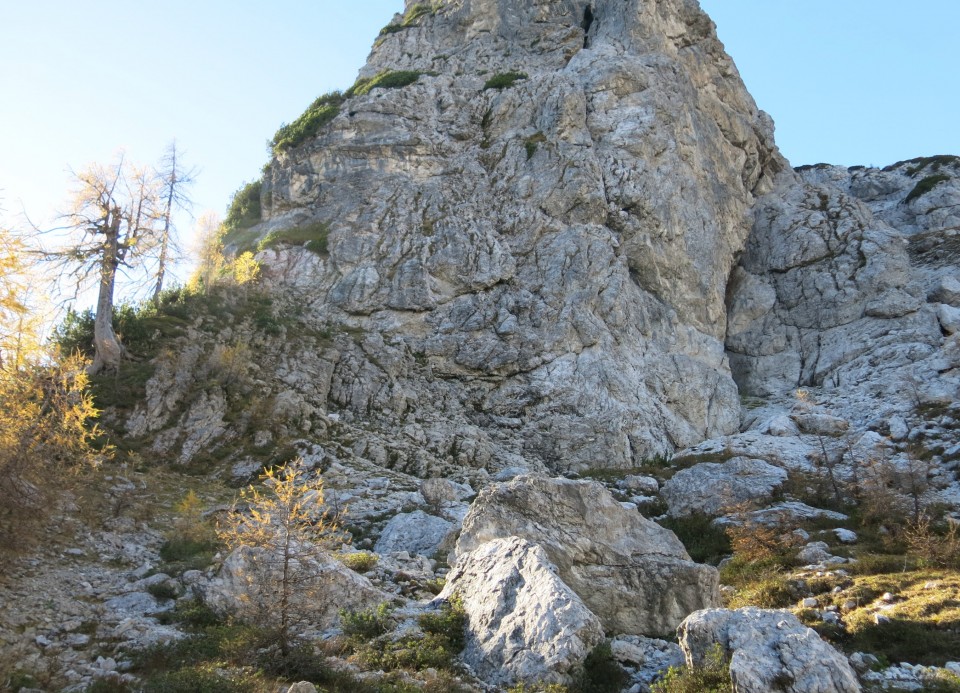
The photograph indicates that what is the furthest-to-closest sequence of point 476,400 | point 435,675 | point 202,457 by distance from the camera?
point 476,400 < point 202,457 < point 435,675

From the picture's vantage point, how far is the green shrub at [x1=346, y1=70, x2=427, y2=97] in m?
44.4

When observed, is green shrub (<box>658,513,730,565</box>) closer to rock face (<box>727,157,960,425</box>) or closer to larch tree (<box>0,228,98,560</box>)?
larch tree (<box>0,228,98,560</box>)

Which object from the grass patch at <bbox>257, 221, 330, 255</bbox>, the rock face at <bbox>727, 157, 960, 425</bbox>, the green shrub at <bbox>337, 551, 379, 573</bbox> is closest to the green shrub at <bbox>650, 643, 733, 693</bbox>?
the green shrub at <bbox>337, 551, 379, 573</bbox>

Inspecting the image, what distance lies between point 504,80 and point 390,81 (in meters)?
8.13

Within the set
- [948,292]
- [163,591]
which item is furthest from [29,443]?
[948,292]

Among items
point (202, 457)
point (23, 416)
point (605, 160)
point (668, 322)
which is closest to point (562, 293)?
point (668, 322)

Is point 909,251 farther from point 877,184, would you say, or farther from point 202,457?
point 202,457

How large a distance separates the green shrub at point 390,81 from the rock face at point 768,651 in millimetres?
42964

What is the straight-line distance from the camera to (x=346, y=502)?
18.1 meters

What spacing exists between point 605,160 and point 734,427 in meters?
18.2

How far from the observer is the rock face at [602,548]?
33.7 ft

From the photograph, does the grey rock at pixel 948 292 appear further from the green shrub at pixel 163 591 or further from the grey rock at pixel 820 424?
the green shrub at pixel 163 591

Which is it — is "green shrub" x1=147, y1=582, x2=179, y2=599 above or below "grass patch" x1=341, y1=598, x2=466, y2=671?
above

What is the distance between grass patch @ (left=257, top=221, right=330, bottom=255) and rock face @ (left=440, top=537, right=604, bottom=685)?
28.4 m
